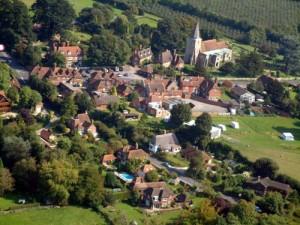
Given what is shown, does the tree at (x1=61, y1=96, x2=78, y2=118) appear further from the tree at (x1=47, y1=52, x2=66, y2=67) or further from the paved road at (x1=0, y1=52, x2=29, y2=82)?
the tree at (x1=47, y1=52, x2=66, y2=67)

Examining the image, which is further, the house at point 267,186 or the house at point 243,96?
the house at point 243,96

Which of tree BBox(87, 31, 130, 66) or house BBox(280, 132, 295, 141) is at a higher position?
tree BBox(87, 31, 130, 66)

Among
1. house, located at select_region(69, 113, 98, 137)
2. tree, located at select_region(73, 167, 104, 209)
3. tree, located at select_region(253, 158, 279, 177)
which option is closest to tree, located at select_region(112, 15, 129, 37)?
house, located at select_region(69, 113, 98, 137)

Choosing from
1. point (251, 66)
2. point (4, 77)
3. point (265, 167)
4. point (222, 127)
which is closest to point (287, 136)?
point (222, 127)

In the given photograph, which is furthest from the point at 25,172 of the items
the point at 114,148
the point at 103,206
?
the point at 114,148

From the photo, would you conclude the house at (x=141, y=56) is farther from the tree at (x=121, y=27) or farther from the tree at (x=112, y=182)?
the tree at (x=112, y=182)

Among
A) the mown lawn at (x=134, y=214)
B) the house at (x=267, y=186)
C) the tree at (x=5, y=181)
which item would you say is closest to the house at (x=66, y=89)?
the tree at (x=5, y=181)

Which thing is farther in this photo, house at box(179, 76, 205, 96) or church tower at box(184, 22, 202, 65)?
church tower at box(184, 22, 202, 65)
